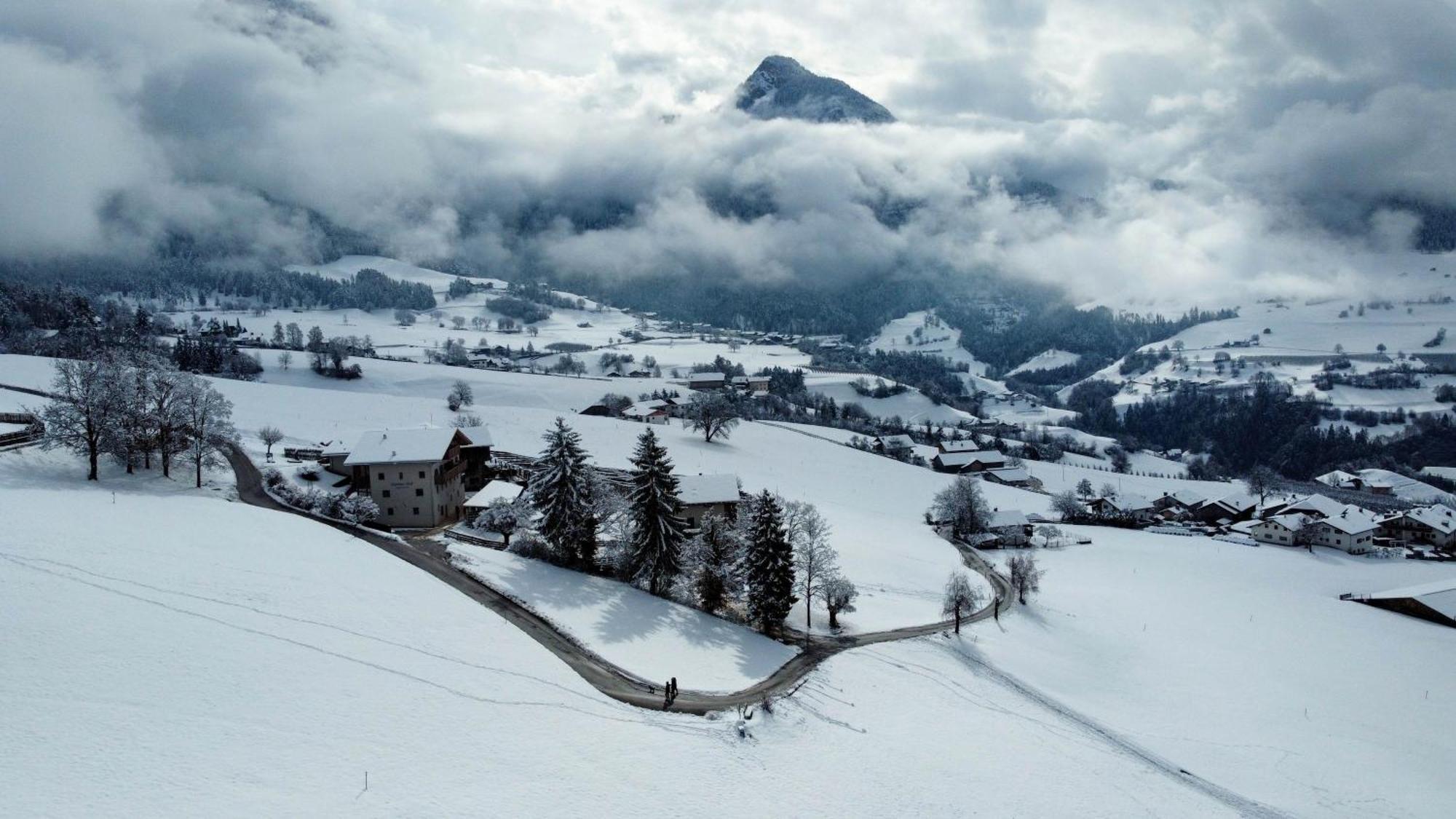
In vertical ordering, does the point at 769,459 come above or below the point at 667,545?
below

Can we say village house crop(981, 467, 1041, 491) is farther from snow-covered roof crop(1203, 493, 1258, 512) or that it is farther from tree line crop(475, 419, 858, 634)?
tree line crop(475, 419, 858, 634)

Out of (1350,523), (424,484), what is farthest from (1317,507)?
(424,484)

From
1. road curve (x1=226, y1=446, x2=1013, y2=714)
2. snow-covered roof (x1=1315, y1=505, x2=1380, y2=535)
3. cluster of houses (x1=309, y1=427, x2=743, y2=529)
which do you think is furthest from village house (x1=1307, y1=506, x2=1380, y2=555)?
cluster of houses (x1=309, y1=427, x2=743, y2=529)

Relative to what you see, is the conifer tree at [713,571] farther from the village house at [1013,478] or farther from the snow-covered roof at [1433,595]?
the village house at [1013,478]

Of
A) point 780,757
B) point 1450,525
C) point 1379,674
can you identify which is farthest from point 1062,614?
point 1450,525

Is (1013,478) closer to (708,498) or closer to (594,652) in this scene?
(708,498)

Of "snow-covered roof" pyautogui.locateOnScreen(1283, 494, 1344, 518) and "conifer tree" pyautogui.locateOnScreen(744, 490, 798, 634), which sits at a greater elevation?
"conifer tree" pyautogui.locateOnScreen(744, 490, 798, 634)

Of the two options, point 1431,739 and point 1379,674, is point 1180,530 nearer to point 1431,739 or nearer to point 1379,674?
point 1379,674
